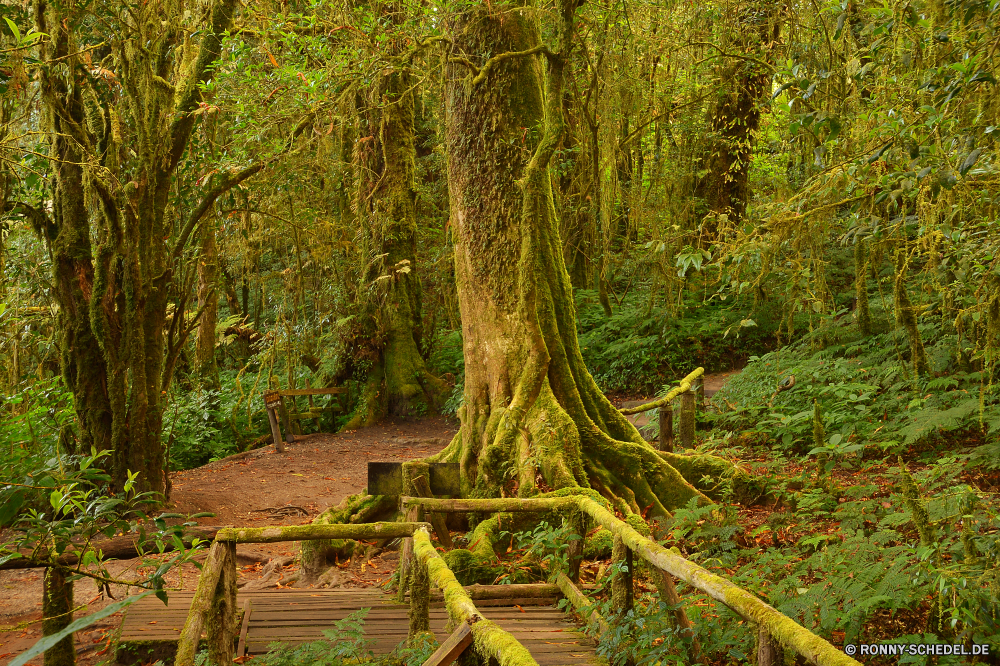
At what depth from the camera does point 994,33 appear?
396cm

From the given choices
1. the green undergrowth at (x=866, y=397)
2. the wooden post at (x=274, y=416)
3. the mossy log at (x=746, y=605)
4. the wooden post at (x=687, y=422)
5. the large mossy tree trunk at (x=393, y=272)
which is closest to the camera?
the mossy log at (x=746, y=605)

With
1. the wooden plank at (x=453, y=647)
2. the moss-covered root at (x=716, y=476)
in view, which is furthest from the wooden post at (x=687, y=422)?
the wooden plank at (x=453, y=647)

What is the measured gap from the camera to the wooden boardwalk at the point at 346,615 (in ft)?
14.8

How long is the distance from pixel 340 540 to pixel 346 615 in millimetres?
2393

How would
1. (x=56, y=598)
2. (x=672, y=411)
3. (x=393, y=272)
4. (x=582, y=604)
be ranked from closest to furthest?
1. (x=56, y=598)
2. (x=582, y=604)
3. (x=672, y=411)
4. (x=393, y=272)

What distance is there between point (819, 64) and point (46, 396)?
10654 mm

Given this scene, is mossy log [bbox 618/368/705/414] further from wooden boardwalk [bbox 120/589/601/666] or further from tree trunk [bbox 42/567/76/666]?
tree trunk [bbox 42/567/76/666]

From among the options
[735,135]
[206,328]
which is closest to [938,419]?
[735,135]

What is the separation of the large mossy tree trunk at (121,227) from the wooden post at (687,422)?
6747 mm

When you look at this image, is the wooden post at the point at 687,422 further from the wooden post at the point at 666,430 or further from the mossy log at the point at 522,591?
the mossy log at the point at 522,591

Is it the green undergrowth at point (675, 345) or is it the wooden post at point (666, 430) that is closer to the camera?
the wooden post at point (666, 430)

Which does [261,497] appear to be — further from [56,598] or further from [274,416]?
[56,598]

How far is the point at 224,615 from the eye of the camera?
178 inches

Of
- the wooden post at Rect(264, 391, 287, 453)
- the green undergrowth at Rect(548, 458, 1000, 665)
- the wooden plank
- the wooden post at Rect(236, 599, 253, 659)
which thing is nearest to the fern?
the green undergrowth at Rect(548, 458, 1000, 665)
